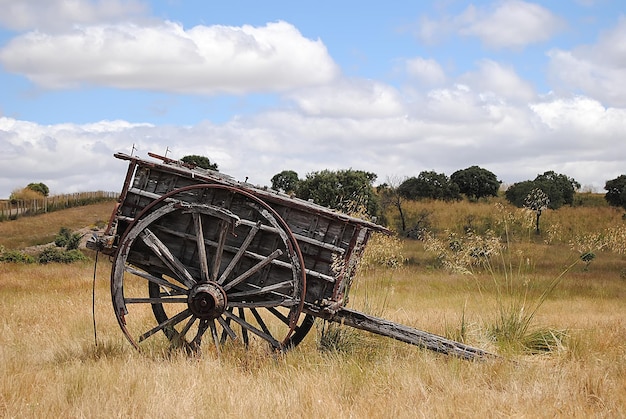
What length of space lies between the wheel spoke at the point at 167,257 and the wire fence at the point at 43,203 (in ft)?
144

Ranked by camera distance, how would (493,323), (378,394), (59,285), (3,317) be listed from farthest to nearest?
(59,285) < (3,317) < (493,323) < (378,394)

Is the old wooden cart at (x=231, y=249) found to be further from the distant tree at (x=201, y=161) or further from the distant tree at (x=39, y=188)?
the distant tree at (x=39, y=188)

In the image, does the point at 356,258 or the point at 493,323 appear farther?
the point at 493,323

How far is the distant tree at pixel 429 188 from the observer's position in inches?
1666

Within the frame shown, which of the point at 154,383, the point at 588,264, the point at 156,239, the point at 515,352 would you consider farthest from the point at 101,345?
the point at 588,264

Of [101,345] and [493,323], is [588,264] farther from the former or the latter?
[101,345]

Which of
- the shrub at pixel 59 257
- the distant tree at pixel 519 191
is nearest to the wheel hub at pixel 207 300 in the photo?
the shrub at pixel 59 257

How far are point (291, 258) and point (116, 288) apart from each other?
7.01ft

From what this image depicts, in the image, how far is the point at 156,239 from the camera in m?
7.72

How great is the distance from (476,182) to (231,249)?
3790 centimetres

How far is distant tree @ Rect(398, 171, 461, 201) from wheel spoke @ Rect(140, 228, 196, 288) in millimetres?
34782

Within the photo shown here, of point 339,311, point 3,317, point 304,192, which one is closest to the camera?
point 339,311

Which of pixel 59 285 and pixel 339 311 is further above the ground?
pixel 339 311

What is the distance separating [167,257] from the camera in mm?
7730
